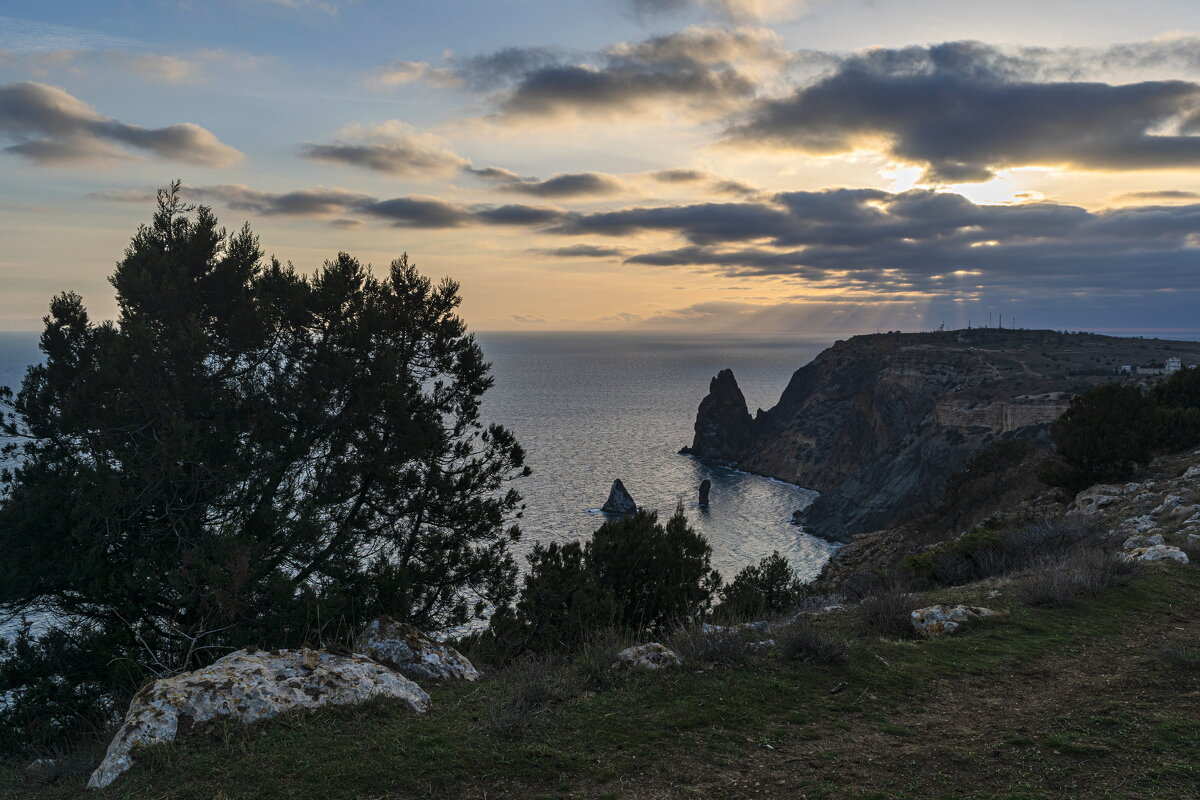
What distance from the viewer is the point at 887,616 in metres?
9.19

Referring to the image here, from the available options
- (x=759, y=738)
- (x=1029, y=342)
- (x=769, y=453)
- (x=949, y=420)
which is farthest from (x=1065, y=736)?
(x=1029, y=342)

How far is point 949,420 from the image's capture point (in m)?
71.1

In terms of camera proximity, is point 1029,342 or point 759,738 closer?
point 759,738

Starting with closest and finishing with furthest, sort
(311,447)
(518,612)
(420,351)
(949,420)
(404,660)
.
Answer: (404,660) < (311,447) < (518,612) < (420,351) < (949,420)

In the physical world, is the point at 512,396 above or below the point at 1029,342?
below

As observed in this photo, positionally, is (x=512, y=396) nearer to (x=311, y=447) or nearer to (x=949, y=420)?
(x=949, y=420)

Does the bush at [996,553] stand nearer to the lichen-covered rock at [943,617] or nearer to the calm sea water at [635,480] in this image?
the lichen-covered rock at [943,617]

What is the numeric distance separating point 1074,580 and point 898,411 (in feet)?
279

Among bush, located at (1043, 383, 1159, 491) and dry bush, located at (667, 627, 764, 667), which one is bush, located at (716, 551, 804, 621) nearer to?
dry bush, located at (667, 627, 764, 667)

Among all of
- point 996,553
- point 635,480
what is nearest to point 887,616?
point 996,553

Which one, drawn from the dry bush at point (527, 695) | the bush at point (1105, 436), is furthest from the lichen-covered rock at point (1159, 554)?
the bush at point (1105, 436)

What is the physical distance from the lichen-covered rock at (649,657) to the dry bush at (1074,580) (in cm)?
599

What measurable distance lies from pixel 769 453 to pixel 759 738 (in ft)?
338

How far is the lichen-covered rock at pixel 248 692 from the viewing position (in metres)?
5.60
